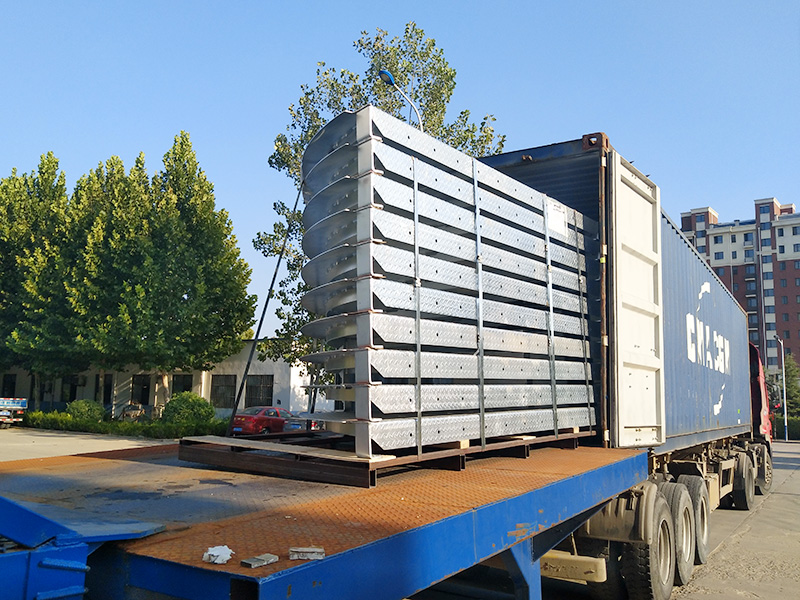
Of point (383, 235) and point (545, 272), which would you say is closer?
point (383, 235)

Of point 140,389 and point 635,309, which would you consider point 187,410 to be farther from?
point 635,309

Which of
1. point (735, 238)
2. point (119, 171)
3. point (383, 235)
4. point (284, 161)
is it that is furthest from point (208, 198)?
point (735, 238)

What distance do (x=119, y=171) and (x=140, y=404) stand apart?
484 inches

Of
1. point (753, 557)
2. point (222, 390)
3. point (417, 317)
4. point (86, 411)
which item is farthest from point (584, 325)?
point (222, 390)

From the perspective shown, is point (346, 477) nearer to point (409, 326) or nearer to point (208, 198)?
point (409, 326)

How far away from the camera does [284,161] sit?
748 inches

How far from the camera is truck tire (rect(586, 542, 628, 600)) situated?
5530 mm

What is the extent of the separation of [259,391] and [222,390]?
285cm

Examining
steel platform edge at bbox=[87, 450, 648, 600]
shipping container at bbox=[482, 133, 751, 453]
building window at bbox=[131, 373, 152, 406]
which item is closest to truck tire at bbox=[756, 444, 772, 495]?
shipping container at bbox=[482, 133, 751, 453]

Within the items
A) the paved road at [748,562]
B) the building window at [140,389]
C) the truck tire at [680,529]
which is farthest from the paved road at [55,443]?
the truck tire at [680,529]

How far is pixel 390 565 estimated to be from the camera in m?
2.17

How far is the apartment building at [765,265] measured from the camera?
267ft

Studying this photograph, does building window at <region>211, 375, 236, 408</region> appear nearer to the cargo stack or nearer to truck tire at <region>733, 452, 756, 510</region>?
truck tire at <region>733, 452, 756, 510</region>

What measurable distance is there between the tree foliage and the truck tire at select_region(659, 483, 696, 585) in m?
22.0
